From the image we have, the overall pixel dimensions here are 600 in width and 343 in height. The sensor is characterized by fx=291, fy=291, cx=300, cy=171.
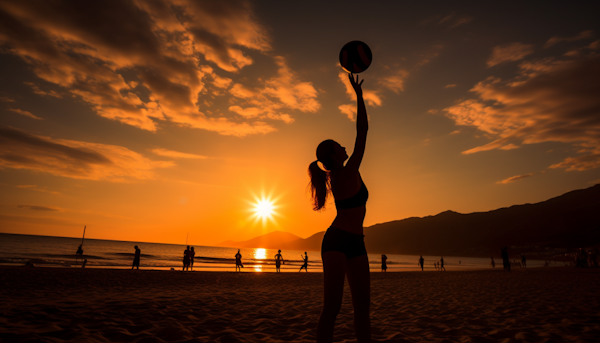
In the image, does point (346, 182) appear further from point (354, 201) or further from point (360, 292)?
point (360, 292)

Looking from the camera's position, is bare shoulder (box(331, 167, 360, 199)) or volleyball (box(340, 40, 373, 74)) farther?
volleyball (box(340, 40, 373, 74))

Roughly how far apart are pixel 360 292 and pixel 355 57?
91.6 inches

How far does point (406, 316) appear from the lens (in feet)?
20.3

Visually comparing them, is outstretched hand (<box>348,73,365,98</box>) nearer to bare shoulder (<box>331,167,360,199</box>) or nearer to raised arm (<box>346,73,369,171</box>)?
raised arm (<box>346,73,369,171</box>)

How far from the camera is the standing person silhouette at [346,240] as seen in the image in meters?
2.10

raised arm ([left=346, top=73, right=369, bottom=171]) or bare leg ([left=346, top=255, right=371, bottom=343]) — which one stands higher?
raised arm ([left=346, top=73, right=369, bottom=171])

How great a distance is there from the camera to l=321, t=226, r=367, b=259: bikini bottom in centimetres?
218

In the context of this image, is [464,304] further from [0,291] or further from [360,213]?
[0,291]

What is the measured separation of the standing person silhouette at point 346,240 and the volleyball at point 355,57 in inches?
26.5

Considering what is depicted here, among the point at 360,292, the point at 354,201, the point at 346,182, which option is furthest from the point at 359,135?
the point at 360,292

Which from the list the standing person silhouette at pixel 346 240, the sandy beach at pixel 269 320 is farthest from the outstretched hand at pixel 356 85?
the sandy beach at pixel 269 320

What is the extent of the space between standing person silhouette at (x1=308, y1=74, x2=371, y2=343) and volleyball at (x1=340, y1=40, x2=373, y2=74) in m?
0.67

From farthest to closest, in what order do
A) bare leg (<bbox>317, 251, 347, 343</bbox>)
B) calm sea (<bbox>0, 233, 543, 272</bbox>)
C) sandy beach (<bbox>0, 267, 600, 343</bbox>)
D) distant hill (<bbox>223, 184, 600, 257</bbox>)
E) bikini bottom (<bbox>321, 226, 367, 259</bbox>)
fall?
1. distant hill (<bbox>223, 184, 600, 257</bbox>)
2. calm sea (<bbox>0, 233, 543, 272</bbox>)
3. sandy beach (<bbox>0, 267, 600, 343</bbox>)
4. bikini bottom (<bbox>321, 226, 367, 259</bbox>)
5. bare leg (<bbox>317, 251, 347, 343</bbox>)

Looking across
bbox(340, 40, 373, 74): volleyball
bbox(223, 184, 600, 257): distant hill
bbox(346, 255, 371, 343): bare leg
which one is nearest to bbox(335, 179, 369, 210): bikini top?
bbox(346, 255, 371, 343): bare leg
